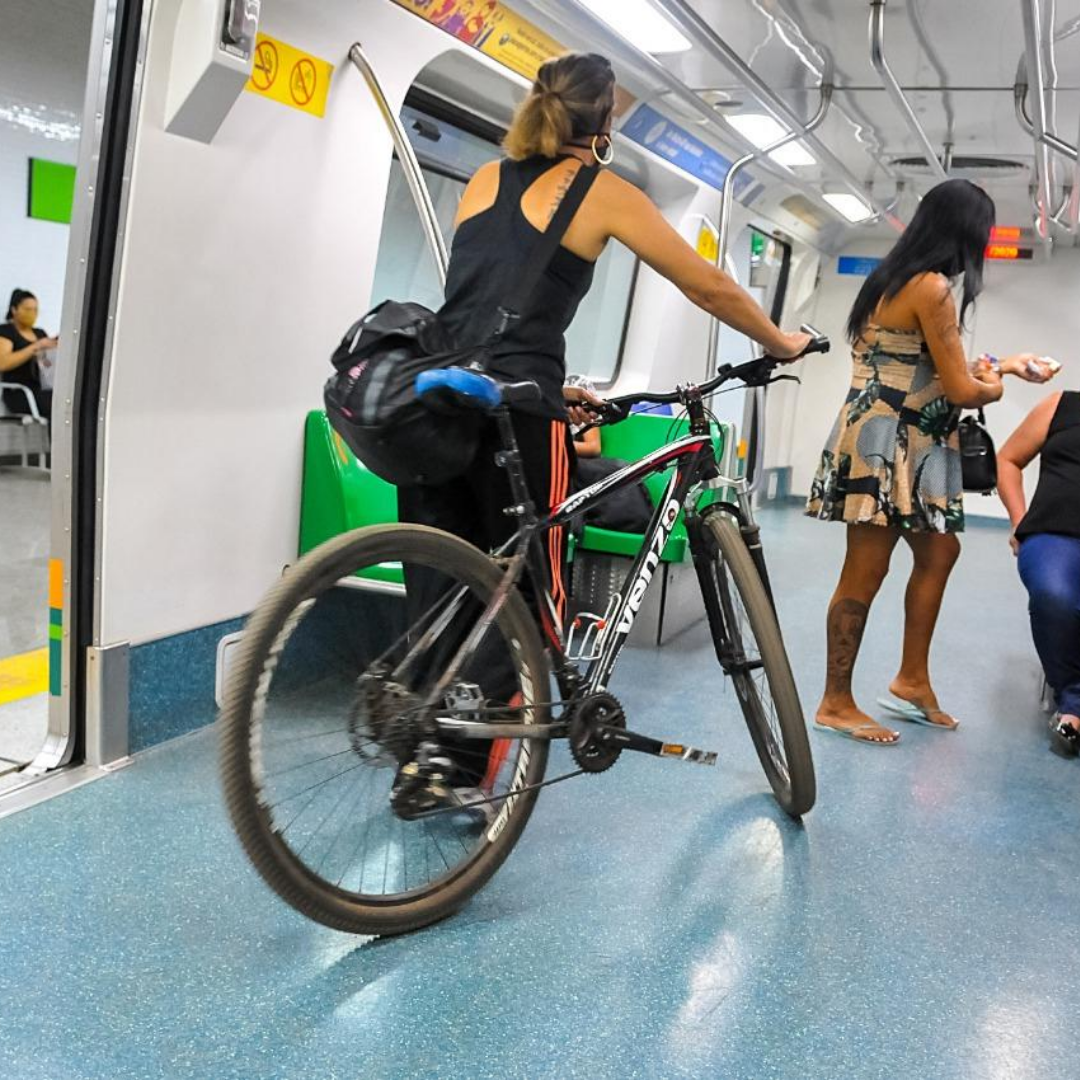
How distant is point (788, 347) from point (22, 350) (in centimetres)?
572

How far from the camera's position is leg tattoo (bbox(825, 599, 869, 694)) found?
3.56m

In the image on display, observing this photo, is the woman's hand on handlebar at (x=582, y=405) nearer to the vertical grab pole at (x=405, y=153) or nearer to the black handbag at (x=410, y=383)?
the black handbag at (x=410, y=383)

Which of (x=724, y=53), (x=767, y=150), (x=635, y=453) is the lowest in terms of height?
(x=635, y=453)

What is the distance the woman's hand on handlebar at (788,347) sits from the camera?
8.19 feet

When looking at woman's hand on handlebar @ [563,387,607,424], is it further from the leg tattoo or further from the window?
the window

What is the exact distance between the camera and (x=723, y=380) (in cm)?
252

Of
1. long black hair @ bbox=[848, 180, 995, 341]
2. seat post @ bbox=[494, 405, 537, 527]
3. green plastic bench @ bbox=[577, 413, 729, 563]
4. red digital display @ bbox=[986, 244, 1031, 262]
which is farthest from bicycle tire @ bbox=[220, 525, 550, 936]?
red digital display @ bbox=[986, 244, 1031, 262]

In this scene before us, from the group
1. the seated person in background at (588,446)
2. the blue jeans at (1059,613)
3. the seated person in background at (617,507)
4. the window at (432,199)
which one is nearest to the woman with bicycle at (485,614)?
the blue jeans at (1059,613)

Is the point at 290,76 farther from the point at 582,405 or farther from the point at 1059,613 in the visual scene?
the point at 1059,613

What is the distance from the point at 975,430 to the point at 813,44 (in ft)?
8.86

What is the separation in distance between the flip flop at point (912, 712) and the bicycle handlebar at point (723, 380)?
174 cm

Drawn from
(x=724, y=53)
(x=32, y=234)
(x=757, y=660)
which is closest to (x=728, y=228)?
(x=724, y=53)

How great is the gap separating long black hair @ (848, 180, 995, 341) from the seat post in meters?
1.63

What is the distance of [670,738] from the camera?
351 cm
